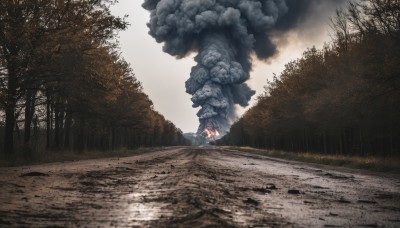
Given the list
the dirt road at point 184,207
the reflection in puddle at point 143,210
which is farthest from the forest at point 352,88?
the reflection in puddle at point 143,210

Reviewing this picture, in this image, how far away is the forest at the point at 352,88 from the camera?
18.0m

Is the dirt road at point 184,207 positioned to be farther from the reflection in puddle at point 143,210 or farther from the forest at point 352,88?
the forest at point 352,88

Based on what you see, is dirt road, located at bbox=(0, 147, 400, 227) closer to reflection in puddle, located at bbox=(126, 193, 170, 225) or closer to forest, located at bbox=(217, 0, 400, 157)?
reflection in puddle, located at bbox=(126, 193, 170, 225)

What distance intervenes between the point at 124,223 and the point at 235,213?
1391mm

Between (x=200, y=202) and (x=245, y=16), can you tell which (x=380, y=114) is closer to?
(x=200, y=202)

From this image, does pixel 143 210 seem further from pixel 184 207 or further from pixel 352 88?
pixel 352 88

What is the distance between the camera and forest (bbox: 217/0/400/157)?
18.0 m

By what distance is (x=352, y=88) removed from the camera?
22109 mm

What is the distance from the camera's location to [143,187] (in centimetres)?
762

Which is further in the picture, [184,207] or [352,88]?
[352,88]

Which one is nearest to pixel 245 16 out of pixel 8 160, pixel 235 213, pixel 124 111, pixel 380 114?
pixel 124 111

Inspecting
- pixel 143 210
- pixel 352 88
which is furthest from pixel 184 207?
pixel 352 88

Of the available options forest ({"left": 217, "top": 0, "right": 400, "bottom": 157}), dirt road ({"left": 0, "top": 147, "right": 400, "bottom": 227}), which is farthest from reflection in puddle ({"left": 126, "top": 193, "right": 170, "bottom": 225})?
forest ({"left": 217, "top": 0, "right": 400, "bottom": 157})

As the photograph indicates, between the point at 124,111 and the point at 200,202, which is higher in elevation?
the point at 124,111
